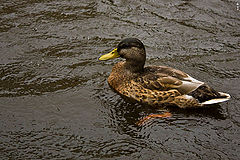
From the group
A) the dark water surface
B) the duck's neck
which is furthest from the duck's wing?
the dark water surface

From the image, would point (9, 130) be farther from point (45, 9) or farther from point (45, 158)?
point (45, 9)

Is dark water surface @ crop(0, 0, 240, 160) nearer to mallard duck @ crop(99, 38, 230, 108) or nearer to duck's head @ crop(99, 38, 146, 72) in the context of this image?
mallard duck @ crop(99, 38, 230, 108)

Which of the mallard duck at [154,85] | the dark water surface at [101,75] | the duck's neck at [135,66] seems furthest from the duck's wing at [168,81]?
the dark water surface at [101,75]

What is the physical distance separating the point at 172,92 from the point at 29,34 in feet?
14.1

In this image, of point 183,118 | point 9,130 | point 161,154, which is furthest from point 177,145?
point 9,130

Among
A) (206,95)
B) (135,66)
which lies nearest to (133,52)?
(135,66)

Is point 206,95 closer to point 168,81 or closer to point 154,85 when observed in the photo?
point 168,81

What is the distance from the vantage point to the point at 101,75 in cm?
698

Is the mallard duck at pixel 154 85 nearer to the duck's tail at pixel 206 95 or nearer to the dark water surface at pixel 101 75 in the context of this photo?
the duck's tail at pixel 206 95

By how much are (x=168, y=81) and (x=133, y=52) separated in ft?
2.96

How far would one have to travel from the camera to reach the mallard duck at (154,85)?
19.1ft

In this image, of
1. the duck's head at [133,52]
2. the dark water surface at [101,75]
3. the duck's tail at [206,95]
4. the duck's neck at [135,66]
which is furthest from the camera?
the duck's neck at [135,66]

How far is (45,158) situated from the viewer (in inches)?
189

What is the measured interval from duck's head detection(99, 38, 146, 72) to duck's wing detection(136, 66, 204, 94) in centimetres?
28
